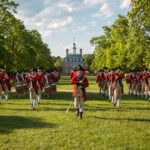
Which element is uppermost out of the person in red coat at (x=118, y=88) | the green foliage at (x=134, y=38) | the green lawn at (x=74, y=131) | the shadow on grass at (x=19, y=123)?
the green foliage at (x=134, y=38)

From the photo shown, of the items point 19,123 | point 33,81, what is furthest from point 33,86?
point 19,123

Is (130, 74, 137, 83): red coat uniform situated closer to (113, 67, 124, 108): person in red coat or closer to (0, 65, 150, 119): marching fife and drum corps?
(0, 65, 150, 119): marching fife and drum corps

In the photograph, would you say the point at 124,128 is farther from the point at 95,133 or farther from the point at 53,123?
the point at 53,123

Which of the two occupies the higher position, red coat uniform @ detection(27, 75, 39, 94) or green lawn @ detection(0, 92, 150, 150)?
red coat uniform @ detection(27, 75, 39, 94)

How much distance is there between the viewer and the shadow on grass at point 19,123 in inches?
260

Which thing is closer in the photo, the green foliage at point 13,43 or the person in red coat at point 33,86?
the person in red coat at point 33,86

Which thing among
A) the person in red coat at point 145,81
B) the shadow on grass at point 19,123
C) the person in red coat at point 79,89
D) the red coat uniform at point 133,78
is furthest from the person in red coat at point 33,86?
the red coat uniform at point 133,78

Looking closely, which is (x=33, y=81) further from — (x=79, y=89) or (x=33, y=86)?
(x=79, y=89)

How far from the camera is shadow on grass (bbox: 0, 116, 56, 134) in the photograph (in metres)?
6.60

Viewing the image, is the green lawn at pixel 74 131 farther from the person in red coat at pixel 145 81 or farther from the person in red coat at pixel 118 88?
the person in red coat at pixel 145 81

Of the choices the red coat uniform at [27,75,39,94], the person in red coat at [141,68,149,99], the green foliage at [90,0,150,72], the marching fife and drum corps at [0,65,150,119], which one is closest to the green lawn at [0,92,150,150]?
the marching fife and drum corps at [0,65,150,119]

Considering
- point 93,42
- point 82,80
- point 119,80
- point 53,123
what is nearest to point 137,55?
point 119,80

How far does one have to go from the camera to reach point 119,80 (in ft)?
33.4

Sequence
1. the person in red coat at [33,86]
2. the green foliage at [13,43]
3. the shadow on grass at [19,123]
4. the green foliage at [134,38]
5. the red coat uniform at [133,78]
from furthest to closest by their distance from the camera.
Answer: the green foliage at [13,43] → the green foliage at [134,38] → the red coat uniform at [133,78] → the person in red coat at [33,86] → the shadow on grass at [19,123]
